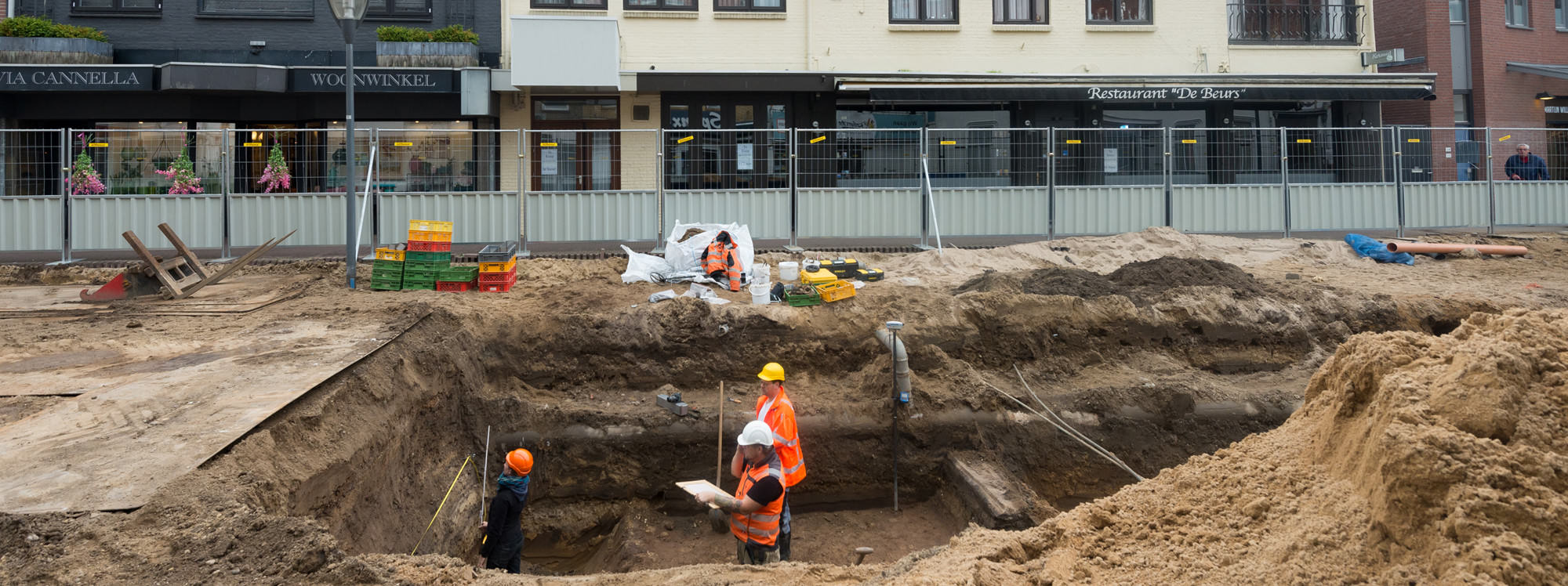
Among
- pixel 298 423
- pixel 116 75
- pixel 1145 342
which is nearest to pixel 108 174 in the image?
pixel 116 75

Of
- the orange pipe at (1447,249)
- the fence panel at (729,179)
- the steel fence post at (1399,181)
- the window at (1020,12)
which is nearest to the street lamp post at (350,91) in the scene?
the fence panel at (729,179)

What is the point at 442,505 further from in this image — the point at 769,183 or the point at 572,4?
the point at 572,4

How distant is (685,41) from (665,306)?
28.2 ft

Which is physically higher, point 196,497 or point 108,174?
point 108,174

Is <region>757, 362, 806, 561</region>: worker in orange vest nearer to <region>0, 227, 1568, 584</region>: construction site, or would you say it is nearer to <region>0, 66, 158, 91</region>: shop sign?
<region>0, 227, 1568, 584</region>: construction site

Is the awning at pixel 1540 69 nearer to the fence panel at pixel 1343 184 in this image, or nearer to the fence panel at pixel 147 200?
the fence panel at pixel 1343 184

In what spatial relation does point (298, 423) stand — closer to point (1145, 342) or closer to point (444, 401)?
point (444, 401)

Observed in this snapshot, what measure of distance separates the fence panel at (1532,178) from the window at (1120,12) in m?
6.53

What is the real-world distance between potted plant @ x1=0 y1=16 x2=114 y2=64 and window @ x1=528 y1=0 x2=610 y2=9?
7725mm

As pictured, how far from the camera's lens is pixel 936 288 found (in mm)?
12602

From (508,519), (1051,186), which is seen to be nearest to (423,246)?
(508,519)

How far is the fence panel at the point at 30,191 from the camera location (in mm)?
13547

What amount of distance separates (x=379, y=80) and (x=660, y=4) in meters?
5.29

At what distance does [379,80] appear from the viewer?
16609 millimetres
